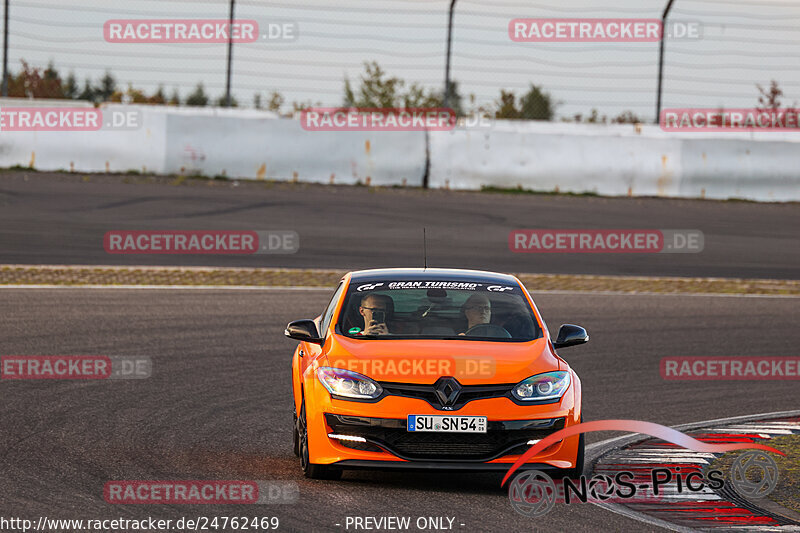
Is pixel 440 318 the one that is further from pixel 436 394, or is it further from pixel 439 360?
pixel 436 394

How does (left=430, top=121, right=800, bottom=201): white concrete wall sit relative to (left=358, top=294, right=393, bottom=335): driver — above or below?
above

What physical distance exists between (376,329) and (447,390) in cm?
111

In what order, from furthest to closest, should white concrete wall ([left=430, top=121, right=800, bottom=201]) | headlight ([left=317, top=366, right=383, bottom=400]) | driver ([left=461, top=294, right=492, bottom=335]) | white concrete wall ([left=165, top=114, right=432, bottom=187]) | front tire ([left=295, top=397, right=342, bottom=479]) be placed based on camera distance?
white concrete wall ([left=430, top=121, right=800, bottom=201]), white concrete wall ([left=165, top=114, right=432, bottom=187]), driver ([left=461, top=294, right=492, bottom=335]), front tire ([left=295, top=397, right=342, bottom=479]), headlight ([left=317, top=366, right=383, bottom=400])

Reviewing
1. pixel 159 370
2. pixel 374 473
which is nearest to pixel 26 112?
pixel 159 370

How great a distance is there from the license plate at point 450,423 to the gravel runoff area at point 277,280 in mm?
11124

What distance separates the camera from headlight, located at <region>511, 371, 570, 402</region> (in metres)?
7.97

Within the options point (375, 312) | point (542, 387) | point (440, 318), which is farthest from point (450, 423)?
point (440, 318)

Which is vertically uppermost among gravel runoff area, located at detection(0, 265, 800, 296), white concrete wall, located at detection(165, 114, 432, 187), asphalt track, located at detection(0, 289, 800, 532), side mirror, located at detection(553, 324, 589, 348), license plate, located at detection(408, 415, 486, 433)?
white concrete wall, located at detection(165, 114, 432, 187)

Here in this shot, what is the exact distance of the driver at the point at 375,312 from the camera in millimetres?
8812

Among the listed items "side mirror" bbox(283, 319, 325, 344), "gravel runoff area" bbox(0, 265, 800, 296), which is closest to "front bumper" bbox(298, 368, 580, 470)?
→ "side mirror" bbox(283, 319, 325, 344)

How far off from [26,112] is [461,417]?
1888 cm

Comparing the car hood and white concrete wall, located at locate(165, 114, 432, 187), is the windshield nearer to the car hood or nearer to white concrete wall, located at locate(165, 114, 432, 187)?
the car hood

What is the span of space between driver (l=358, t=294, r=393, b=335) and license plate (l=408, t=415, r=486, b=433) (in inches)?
42.9

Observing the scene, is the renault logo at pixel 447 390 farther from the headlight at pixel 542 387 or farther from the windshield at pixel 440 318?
the windshield at pixel 440 318
